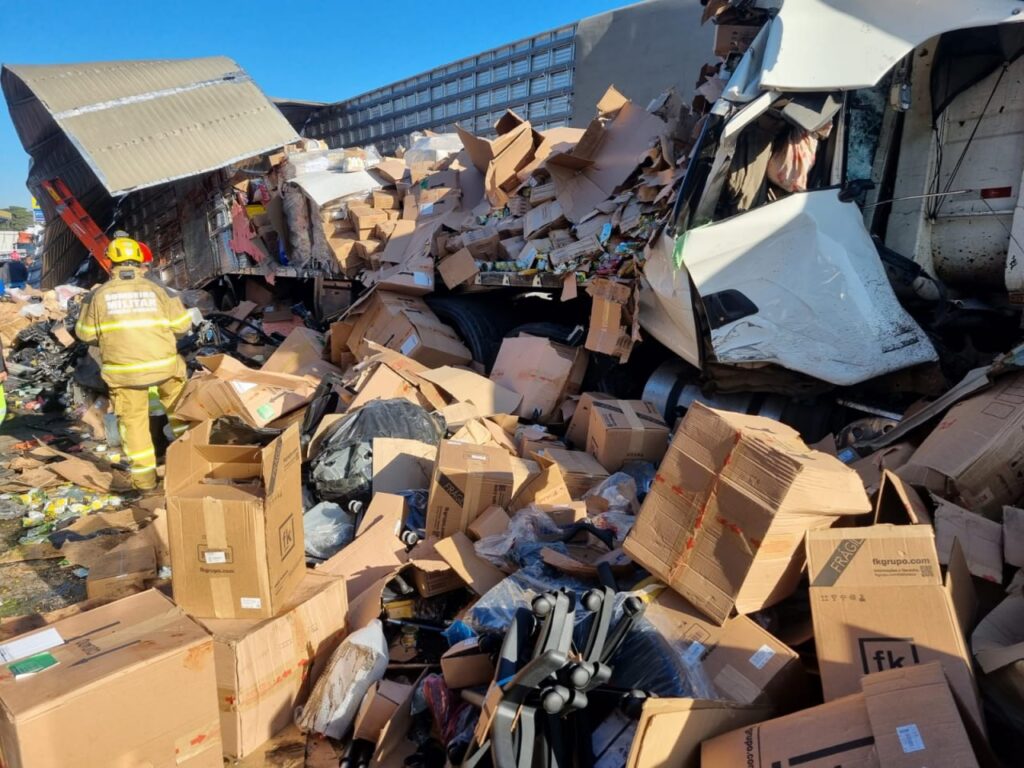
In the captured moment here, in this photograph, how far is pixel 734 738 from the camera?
136cm

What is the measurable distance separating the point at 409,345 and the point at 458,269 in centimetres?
75

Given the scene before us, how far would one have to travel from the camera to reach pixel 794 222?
9.74 ft

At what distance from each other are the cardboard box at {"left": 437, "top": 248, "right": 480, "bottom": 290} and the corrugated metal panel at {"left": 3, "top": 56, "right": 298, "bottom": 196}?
386 cm

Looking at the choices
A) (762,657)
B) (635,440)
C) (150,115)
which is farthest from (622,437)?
(150,115)

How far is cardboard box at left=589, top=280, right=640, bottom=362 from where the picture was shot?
356 cm

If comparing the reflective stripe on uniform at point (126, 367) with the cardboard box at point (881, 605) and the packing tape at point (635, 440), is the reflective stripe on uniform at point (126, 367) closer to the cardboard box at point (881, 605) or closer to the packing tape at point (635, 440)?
the packing tape at point (635, 440)

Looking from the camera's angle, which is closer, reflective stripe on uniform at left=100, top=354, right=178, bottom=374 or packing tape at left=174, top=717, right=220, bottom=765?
packing tape at left=174, top=717, right=220, bottom=765

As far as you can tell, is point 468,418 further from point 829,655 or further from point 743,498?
point 829,655

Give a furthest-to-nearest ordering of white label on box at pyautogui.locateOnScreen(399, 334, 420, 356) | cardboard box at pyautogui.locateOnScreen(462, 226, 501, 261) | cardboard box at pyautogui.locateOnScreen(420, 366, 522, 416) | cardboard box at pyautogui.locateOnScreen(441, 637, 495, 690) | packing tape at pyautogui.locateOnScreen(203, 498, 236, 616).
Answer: cardboard box at pyautogui.locateOnScreen(462, 226, 501, 261) → white label on box at pyautogui.locateOnScreen(399, 334, 420, 356) → cardboard box at pyautogui.locateOnScreen(420, 366, 522, 416) → packing tape at pyautogui.locateOnScreen(203, 498, 236, 616) → cardboard box at pyautogui.locateOnScreen(441, 637, 495, 690)

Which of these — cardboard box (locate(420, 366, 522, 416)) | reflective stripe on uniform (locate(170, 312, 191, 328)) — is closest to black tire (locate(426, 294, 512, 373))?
cardboard box (locate(420, 366, 522, 416))

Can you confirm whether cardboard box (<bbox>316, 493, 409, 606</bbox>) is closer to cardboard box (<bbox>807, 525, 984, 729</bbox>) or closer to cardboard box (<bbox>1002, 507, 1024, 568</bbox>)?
cardboard box (<bbox>807, 525, 984, 729</bbox>)

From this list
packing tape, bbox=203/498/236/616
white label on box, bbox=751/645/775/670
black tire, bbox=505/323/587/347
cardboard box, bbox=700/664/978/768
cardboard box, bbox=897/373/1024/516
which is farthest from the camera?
black tire, bbox=505/323/587/347

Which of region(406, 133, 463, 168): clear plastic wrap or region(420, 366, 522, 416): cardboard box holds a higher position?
region(406, 133, 463, 168): clear plastic wrap

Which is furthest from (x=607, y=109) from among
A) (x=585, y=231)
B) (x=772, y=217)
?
(x=772, y=217)
